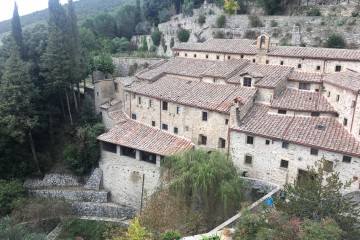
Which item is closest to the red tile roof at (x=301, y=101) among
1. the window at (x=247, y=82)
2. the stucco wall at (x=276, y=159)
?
the window at (x=247, y=82)

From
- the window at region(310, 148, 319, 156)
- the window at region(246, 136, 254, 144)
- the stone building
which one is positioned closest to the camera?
the window at region(310, 148, 319, 156)

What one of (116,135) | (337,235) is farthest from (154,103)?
(337,235)

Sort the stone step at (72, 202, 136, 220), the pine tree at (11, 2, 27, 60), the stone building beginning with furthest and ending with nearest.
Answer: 1. the pine tree at (11, 2, 27, 60)
2. the stone step at (72, 202, 136, 220)
3. the stone building

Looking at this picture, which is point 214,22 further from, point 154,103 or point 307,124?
point 307,124

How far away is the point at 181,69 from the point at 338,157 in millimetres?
17860

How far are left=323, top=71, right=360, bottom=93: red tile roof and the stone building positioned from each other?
8cm

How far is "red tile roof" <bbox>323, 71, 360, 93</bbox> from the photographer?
22.1 metres

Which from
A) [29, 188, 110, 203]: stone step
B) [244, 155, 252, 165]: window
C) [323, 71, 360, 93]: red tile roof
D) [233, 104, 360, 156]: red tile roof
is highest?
[323, 71, 360, 93]: red tile roof

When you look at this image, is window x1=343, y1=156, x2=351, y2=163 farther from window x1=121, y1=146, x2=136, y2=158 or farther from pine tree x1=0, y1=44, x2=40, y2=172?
pine tree x1=0, y1=44, x2=40, y2=172

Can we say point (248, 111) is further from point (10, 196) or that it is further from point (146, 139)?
point (10, 196)

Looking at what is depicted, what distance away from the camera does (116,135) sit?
29.8 meters

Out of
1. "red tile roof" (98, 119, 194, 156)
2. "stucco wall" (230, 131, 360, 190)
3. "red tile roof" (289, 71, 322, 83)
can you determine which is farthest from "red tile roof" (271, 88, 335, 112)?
"red tile roof" (98, 119, 194, 156)

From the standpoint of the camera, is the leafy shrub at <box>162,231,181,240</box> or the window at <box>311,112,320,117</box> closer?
the leafy shrub at <box>162,231,181,240</box>

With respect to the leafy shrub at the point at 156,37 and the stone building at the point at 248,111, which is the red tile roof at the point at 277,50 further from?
the leafy shrub at the point at 156,37
